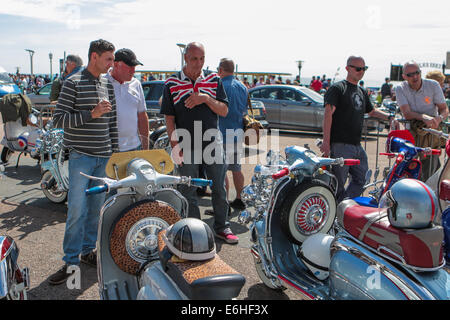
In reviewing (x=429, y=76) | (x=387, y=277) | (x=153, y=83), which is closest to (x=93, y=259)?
(x=387, y=277)

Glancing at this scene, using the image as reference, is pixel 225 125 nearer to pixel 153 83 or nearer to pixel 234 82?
pixel 234 82

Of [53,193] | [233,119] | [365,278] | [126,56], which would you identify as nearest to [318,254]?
[365,278]

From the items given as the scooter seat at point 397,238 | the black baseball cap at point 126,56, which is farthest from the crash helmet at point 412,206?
the black baseball cap at point 126,56

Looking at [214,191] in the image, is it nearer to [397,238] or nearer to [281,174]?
[281,174]

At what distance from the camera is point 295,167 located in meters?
3.04

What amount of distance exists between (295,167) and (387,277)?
1146 mm

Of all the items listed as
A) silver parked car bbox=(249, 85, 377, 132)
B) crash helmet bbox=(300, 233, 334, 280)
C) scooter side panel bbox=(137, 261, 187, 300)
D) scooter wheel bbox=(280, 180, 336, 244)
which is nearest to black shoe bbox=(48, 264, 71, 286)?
scooter side panel bbox=(137, 261, 187, 300)

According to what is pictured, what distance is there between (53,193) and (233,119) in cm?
257

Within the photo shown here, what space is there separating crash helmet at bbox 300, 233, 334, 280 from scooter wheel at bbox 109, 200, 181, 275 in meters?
1.04

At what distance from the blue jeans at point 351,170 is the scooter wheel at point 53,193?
3422mm

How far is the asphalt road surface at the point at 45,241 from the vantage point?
327cm

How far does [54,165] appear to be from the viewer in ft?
16.8

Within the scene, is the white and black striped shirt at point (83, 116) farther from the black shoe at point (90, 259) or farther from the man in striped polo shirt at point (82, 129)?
the black shoe at point (90, 259)
